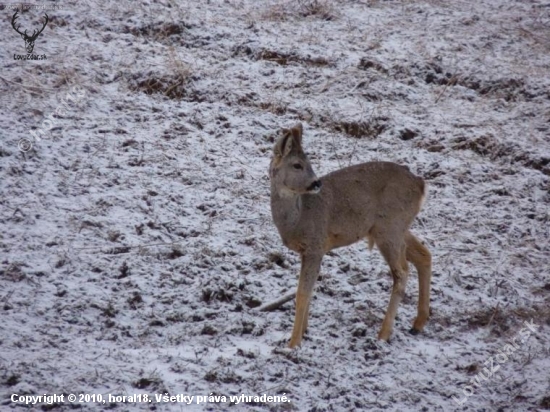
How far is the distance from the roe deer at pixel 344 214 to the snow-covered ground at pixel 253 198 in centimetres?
50

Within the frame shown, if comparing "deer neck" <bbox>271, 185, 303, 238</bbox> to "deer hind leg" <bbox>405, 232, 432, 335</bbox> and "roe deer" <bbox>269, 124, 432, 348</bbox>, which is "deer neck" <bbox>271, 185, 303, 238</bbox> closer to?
"roe deer" <bbox>269, 124, 432, 348</bbox>

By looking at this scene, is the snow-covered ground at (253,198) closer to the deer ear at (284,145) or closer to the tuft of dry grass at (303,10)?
the tuft of dry grass at (303,10)

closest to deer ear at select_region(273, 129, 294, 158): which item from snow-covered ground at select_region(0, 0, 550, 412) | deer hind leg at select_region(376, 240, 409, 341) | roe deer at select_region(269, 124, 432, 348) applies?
roe deer at select_region(269, 124, 432, 348)

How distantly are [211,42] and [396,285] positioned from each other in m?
6.99

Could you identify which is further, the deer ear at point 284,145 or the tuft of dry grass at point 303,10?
the tuft of dry grass at point 303,10

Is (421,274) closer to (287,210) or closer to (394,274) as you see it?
(394,274)

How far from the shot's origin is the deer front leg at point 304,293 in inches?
260

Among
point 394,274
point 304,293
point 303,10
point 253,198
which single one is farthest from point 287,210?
point 303,10

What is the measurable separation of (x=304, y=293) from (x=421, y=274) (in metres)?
1.48

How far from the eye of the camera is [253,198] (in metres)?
9.16

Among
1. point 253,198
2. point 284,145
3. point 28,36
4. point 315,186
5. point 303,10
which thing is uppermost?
point 284,145

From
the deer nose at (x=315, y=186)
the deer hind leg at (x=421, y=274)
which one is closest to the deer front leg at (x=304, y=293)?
the deer nose at (x=315, y=186)

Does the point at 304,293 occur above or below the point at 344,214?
below

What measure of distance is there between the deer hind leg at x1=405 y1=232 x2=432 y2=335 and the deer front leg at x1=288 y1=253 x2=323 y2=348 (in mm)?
1190
